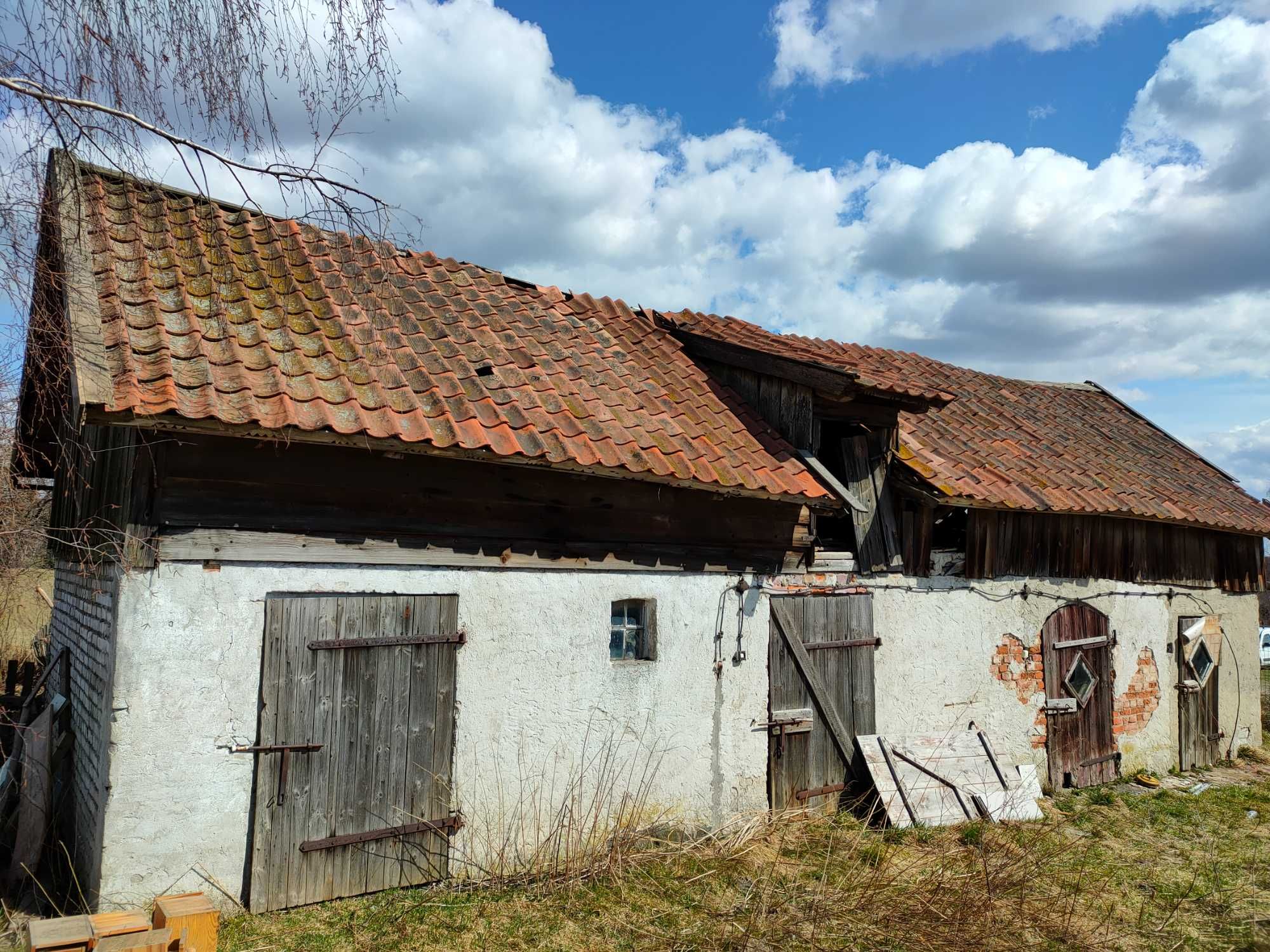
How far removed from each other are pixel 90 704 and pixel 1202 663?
12.5 meters

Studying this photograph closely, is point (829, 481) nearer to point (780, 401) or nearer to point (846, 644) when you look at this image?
point (780, 401)

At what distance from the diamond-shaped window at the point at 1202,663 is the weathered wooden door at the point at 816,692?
18.8ft

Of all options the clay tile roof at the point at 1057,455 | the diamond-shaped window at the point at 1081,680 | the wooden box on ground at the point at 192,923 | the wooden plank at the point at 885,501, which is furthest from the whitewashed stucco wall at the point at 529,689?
the wooden box on ground at the point at 192,923

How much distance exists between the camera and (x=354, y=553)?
581 centimetres

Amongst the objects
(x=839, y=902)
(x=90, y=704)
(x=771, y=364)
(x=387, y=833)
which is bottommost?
(x=839, y=902)

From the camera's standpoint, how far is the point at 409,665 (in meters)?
6.01

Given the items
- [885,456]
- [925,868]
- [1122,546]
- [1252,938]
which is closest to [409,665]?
[925,868]

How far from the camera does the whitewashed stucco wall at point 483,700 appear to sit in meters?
5.08

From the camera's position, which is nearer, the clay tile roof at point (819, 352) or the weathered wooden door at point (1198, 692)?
the clay tile roof at point (819, 352)

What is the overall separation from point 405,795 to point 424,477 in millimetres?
2140

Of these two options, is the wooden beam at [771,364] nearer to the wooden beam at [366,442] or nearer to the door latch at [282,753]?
the wooden beam at [366,442]

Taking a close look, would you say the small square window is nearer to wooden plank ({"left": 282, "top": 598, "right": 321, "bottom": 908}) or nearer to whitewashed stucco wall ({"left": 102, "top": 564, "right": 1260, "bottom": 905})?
whitewashed stucco wall ({"left": 102, "top": 564, "right": 1260, "bottom": 905})

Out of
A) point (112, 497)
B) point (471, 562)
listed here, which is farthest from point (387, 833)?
point (112, 497)

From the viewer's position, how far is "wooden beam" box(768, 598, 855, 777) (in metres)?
7.96
